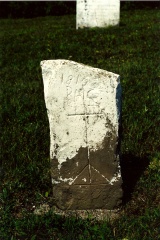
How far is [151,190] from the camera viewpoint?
3.66m

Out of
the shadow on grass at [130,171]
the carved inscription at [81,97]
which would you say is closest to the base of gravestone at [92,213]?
the shadow on grass at [130,171]

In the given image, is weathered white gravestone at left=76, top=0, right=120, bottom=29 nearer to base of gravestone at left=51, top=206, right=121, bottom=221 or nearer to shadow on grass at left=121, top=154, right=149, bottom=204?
shadow on grass at left=121, top=154, right=149, bottom=204

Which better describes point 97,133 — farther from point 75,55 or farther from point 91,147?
point 75,55

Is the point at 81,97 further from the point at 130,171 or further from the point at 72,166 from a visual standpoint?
the point at 130,171

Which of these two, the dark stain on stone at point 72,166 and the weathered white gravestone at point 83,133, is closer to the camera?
the weathered white gravestone at point 83,133

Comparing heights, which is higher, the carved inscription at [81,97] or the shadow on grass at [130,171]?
the carved inscription at [81,97]

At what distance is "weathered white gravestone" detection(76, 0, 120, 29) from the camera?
10.3 metres

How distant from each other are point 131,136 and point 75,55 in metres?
3.75

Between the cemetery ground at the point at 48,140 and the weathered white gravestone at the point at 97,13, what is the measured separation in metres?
1.79

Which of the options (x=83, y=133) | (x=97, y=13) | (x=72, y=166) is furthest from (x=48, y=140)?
(x=97, y=13)

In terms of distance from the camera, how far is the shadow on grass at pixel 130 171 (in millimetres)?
3724

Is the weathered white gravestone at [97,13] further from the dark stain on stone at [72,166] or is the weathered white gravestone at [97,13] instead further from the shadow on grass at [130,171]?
the dark stain on stone at [72,166]

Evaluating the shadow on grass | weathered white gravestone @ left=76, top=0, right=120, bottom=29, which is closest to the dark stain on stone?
the shadow on grass

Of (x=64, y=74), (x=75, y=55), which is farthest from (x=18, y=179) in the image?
(x=75, y=55)
